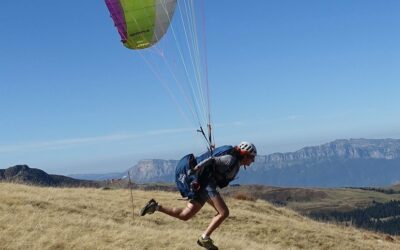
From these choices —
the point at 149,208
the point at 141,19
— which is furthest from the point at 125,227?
the point at 141,19

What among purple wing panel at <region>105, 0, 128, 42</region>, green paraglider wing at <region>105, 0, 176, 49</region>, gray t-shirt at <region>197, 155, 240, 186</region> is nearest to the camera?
gray t-shirt at <region>197, 155, 240, 186</region>

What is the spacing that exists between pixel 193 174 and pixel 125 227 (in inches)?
218

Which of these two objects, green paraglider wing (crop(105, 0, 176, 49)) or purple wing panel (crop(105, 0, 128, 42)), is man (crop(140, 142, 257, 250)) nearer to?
green paraglider wing (crop(105, 0, 176, 49))

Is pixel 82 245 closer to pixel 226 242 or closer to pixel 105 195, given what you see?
pixel 226 242

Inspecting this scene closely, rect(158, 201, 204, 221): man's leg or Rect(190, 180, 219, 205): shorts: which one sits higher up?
Rect(190, 180, 219, 205): shorts

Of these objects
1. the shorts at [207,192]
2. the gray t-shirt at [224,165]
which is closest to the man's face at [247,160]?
the gray t-shirt at [224,165]

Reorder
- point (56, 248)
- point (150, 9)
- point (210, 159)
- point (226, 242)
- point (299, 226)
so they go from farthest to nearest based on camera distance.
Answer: point (299, 226) < point (150, 9) < point (226, 242) < point (56, 248) < point (210, 159)

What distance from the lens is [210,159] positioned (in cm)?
1300

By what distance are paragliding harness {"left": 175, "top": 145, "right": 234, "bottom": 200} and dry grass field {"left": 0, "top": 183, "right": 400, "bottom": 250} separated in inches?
118

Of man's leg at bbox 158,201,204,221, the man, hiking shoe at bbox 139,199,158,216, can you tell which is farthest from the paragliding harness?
hiking shoe at bbox 139,199,158,216

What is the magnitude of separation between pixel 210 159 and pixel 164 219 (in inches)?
508

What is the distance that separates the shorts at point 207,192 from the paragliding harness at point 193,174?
0.12m

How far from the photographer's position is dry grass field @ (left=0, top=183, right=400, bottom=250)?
1491 centimetres

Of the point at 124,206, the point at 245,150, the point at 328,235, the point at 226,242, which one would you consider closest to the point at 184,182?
the point at 245,150
